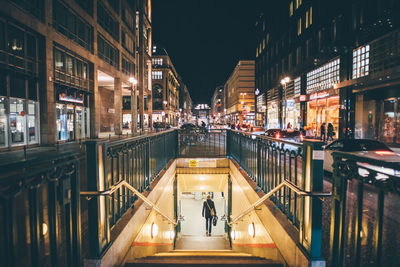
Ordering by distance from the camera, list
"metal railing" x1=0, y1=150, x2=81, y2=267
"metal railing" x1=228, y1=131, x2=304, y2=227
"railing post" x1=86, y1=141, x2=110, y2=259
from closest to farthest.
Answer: "metal railing" x1=0, y1=150, x2=81, y2=267 < "railing post" x1=86, y1=141, x2=110, y2=259 < "metal railing" x1=228, y1=131, x2=304, y2=227

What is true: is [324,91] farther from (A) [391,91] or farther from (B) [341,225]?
(B) [341,225]

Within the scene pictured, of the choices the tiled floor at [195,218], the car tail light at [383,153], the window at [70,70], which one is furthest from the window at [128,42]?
the car tail light at [383,153]

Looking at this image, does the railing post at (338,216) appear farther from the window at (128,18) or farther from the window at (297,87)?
the window at (128,18)

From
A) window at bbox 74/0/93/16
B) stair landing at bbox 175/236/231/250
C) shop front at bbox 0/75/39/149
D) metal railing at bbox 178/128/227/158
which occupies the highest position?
Result: window at bbox 74/0/93/16

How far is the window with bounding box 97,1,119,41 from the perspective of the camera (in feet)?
84.2


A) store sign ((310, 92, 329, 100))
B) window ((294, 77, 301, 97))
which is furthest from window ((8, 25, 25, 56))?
window ((294, 77, 301, 97))

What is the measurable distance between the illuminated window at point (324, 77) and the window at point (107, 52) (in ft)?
83.1

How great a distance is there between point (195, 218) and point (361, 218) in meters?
15.4

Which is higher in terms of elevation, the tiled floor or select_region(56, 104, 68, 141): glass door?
select_region(56, 104, 68, 141): glass door

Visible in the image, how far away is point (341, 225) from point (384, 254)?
1287 millimetres

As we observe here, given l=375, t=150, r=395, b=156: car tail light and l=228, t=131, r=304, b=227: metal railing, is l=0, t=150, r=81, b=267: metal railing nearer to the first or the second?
l=228, t=131, r=304, b=227: metal railing

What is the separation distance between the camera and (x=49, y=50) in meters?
17.4

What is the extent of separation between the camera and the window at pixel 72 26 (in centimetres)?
1870

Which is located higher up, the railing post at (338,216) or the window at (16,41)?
the window at (16,41)
